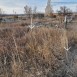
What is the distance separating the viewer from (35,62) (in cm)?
532

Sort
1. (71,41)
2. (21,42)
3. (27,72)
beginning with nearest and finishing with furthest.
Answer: (27,72) < (21,42) < (71,41)

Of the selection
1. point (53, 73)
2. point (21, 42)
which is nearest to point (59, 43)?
point (21, 42)

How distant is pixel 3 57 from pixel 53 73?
57.8 inches

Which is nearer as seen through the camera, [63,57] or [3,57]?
[3,57]

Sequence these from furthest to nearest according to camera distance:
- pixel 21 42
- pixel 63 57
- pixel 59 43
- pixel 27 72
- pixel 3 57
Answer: pixel 21 42
pixel 59 43
pixel 63 57
pixel 3 57
pixel 27 72

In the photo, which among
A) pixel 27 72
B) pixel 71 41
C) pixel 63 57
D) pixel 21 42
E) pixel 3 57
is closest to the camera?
pixel 27 72

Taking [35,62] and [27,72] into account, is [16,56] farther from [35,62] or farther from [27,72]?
[27,72]

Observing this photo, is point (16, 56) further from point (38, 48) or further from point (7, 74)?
point (7, 74)

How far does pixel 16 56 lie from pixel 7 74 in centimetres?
104

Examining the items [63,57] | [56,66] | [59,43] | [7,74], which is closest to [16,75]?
[7,74]

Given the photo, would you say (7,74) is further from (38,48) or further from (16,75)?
(38,48)

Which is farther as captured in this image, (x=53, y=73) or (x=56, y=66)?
(x=56, y=66)

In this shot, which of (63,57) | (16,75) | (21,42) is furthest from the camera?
(21,42)

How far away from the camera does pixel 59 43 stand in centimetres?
704
